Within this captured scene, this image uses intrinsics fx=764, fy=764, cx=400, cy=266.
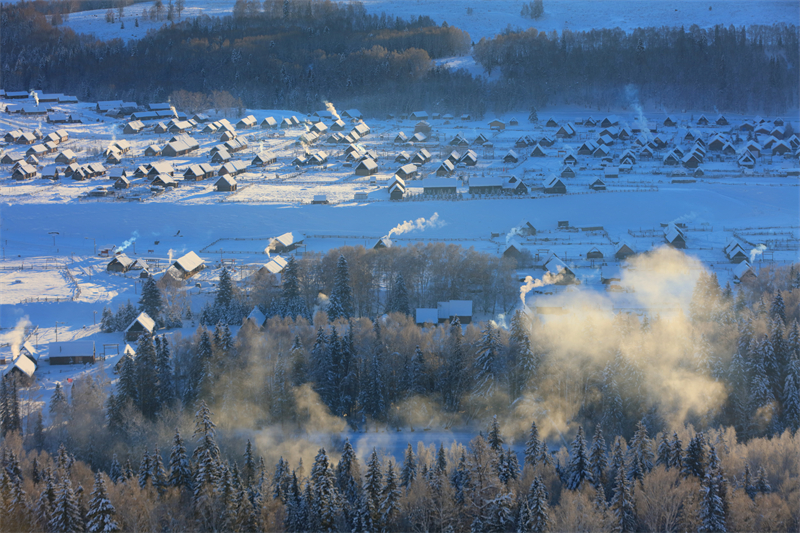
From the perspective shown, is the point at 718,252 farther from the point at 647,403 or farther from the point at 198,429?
the point at 198,429

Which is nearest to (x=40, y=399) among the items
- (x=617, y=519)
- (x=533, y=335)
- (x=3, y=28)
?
(x=533, y=335)

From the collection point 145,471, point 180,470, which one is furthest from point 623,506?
point 145,471

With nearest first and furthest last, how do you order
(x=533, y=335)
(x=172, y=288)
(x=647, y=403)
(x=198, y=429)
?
(x=198, y=429) < (x=647, y=403) < (x=533, y=335) < (x=172, y=288)

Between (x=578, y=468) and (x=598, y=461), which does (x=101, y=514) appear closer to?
(x=578, y=468)

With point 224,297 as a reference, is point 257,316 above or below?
below

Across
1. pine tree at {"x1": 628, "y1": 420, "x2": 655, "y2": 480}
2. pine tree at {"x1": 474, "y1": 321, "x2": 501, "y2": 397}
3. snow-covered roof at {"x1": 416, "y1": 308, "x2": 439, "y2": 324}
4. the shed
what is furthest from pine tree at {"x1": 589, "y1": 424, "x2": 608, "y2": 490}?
the shed
